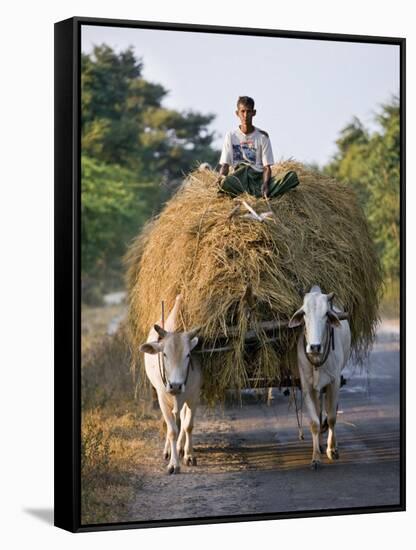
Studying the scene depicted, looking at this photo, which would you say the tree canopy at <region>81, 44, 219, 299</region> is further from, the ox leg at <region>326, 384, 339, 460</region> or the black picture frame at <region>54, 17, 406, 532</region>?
the black picture frame at <region>54, 17, 406, 532</region>

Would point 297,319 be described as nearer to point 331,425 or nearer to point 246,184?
point 246,184

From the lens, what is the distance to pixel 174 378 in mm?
10133

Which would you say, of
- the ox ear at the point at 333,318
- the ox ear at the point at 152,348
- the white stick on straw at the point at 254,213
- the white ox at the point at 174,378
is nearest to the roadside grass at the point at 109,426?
the white ox at the point at 174,378

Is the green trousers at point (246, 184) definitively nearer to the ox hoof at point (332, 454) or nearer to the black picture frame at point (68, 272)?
the black picture frame at point (68, 272)

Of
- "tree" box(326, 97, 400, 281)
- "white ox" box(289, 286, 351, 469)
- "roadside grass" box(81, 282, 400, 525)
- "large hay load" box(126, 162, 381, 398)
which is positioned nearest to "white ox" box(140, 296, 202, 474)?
"large hay load" box(126, 162, 381, 398)

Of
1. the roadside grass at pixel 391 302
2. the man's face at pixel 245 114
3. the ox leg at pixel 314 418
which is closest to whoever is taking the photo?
the man's face at pixel 245 114

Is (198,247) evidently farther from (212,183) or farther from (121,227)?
(121,227)

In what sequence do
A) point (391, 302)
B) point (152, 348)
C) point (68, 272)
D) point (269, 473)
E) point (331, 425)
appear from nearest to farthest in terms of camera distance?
point (68, 272) → point (152, 348) → point (269, 473) → point (331, 425) → point (391, 302)

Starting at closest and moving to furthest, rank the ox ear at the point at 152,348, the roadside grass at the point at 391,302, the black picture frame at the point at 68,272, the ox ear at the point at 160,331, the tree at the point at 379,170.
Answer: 1. the black picture frame at the point at 68,272
2. the ox ear at the point at 160,331
3. the ox ear at the point at 152,348
4. the roadside grass at the point at 391,302
5. the tree at the point at 379,170

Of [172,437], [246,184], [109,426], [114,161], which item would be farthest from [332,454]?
[114,161]

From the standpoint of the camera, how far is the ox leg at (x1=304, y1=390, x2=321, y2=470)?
10.8 metres

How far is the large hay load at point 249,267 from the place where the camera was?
33.1 feet

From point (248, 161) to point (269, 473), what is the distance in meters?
2.42

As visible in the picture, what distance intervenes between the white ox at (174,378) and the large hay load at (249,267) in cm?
11
